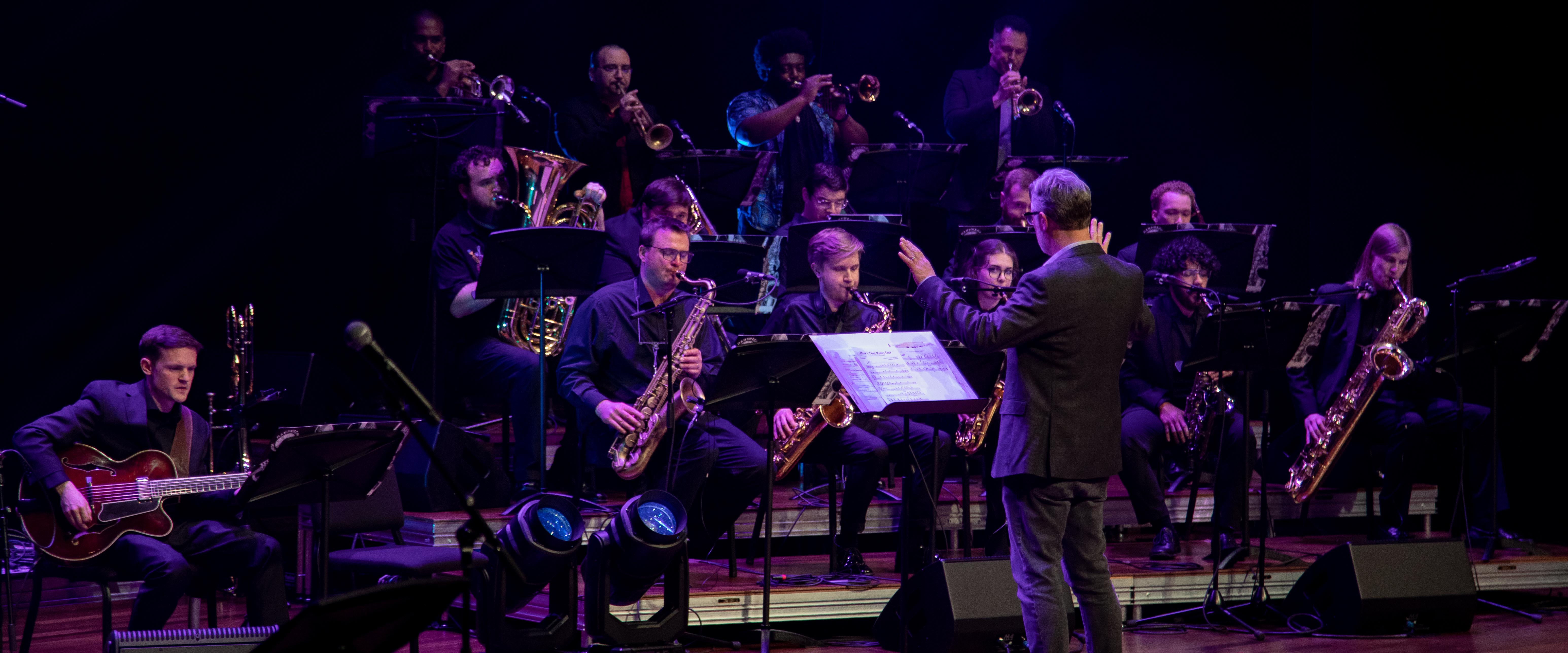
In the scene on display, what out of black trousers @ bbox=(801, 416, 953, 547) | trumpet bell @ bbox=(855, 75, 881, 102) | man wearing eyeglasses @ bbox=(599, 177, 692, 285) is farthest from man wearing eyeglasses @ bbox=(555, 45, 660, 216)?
black trousers @ bbox=(801, 416, 953, 547)

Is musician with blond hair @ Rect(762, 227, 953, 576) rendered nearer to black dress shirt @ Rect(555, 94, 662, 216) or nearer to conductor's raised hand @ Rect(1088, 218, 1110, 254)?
conductor's raised hand @ Rect(1088, 218, 1110, 254)

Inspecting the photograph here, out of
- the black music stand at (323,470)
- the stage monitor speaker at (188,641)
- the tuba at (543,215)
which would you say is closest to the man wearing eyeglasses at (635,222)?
the tuba at (543,215)

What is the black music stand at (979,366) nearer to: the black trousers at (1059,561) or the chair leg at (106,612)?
the black trousers at (1059,561)

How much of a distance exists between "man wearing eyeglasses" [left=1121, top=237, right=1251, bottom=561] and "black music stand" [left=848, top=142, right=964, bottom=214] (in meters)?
1.31

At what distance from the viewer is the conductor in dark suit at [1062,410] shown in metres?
4.07

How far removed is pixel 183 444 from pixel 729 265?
2.53m

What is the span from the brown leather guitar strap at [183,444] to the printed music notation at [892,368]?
2.57 metres

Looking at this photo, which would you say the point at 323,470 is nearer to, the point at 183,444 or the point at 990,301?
the point at 183,444

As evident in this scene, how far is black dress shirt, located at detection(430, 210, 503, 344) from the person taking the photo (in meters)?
6.44

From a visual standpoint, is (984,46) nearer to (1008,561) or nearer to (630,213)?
(630,213)

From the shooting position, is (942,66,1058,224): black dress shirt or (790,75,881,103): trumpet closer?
(790,75,881,103): trumpet

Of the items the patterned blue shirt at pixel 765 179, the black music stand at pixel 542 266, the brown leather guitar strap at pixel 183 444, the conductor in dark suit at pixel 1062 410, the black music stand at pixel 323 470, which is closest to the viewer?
the conductor in dark suit at pixel 1062 410

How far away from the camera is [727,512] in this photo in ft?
19.1

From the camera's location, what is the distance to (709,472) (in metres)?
5.74
